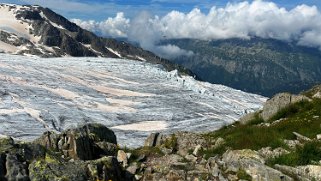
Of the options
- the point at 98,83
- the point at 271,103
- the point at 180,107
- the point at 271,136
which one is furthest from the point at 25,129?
the point at 271,136

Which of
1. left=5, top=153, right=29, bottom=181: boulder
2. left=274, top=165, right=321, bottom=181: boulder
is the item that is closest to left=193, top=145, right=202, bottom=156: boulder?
left=274, top=165, right=321, bottom=181: boulder

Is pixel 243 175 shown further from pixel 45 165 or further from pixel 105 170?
pixel 45 165

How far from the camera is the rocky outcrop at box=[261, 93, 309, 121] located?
25.8 meters

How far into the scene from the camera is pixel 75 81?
163875 mm

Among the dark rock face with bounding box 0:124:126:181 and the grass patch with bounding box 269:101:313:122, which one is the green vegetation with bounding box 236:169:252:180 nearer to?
the dark rock face with bounding box 0:124:126:181

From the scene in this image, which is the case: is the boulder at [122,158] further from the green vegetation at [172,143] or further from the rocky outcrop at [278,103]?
the rocky outcrop at [278,103]

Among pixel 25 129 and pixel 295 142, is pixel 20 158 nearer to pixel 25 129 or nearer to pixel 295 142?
pixel 295 142

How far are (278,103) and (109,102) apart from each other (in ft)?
390

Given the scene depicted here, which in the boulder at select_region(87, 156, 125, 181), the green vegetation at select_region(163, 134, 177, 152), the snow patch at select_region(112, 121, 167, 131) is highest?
the boulder at select_region(87, 156, 125, 181)

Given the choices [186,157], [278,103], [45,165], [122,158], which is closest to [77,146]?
[122,158]

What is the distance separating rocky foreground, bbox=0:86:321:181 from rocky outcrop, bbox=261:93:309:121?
2357 millimetres

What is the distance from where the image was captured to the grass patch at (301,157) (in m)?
15.3

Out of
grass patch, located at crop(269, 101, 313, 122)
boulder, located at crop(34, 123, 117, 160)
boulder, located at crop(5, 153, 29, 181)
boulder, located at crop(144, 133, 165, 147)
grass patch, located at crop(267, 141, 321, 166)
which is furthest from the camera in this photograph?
boulder, located at crop(144, 133, 165, 147)

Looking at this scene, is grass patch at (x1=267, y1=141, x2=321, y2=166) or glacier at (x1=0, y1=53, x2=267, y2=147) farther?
glacier at (x1=0, y1=53, x2=267, y2=147)
